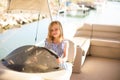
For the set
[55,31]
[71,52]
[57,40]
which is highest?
[55,31]

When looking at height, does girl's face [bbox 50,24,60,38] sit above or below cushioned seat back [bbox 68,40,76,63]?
above

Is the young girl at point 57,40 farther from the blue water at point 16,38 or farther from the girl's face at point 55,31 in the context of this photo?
the blue water at point 16,38

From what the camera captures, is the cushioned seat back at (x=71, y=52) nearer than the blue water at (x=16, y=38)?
No

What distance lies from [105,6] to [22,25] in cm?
434

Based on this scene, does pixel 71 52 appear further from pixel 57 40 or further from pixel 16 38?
pixel 16 38

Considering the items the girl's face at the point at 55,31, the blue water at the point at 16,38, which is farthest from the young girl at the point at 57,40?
the blue water at the point at 16,38

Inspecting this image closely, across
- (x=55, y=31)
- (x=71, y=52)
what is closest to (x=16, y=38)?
(x=55, y=31)

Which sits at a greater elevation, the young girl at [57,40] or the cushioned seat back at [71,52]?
the young girl at [57,40]

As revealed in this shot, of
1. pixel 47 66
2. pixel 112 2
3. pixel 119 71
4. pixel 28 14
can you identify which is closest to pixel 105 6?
pixel 112 2

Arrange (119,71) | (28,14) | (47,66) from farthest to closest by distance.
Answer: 1. (119,71)
2. (28,14)
3. (47,66)

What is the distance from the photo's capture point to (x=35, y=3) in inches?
97.6

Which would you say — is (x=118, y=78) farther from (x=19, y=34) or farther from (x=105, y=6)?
(x=105, y=6)

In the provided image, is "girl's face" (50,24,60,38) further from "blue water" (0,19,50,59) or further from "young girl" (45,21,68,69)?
"blue water" (0,19,50,59)

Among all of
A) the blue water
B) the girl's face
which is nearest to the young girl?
the girl's face
